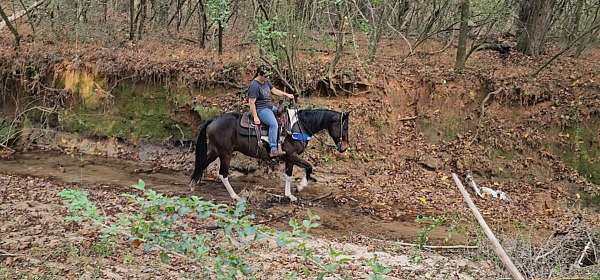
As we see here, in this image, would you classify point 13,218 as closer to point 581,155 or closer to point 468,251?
point 468,251

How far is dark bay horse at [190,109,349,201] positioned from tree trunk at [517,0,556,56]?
670 centimetres

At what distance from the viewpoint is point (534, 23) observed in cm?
1308

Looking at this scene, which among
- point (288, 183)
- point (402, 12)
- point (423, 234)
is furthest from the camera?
point (402, 12)

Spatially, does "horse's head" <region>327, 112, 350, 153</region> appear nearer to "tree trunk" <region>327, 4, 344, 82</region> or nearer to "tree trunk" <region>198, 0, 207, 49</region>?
"tree trunk" <region>327, 4, 344, 82</region>

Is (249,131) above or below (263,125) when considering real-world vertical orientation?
below

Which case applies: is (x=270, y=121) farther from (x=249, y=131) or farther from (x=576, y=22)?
(x=576, y=22)

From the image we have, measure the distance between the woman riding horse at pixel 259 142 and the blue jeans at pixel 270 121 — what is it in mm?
44

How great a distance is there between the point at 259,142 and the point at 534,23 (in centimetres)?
826

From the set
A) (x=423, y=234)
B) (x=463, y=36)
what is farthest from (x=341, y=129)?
(x=463, y=36)

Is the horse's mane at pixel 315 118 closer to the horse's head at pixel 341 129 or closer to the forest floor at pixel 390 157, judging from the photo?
the horse's head at pixel 341 129

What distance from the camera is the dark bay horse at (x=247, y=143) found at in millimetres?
9727

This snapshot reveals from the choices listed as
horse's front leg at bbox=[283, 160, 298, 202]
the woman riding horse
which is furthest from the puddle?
the woman riding horse

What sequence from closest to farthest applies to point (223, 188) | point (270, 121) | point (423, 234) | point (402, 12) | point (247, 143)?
1. point (423, 234)
2. point (270, 121)
3. point (247, 143)
4. point (223, 188)
5. point (402, 12)

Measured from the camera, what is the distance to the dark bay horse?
31.9ft
